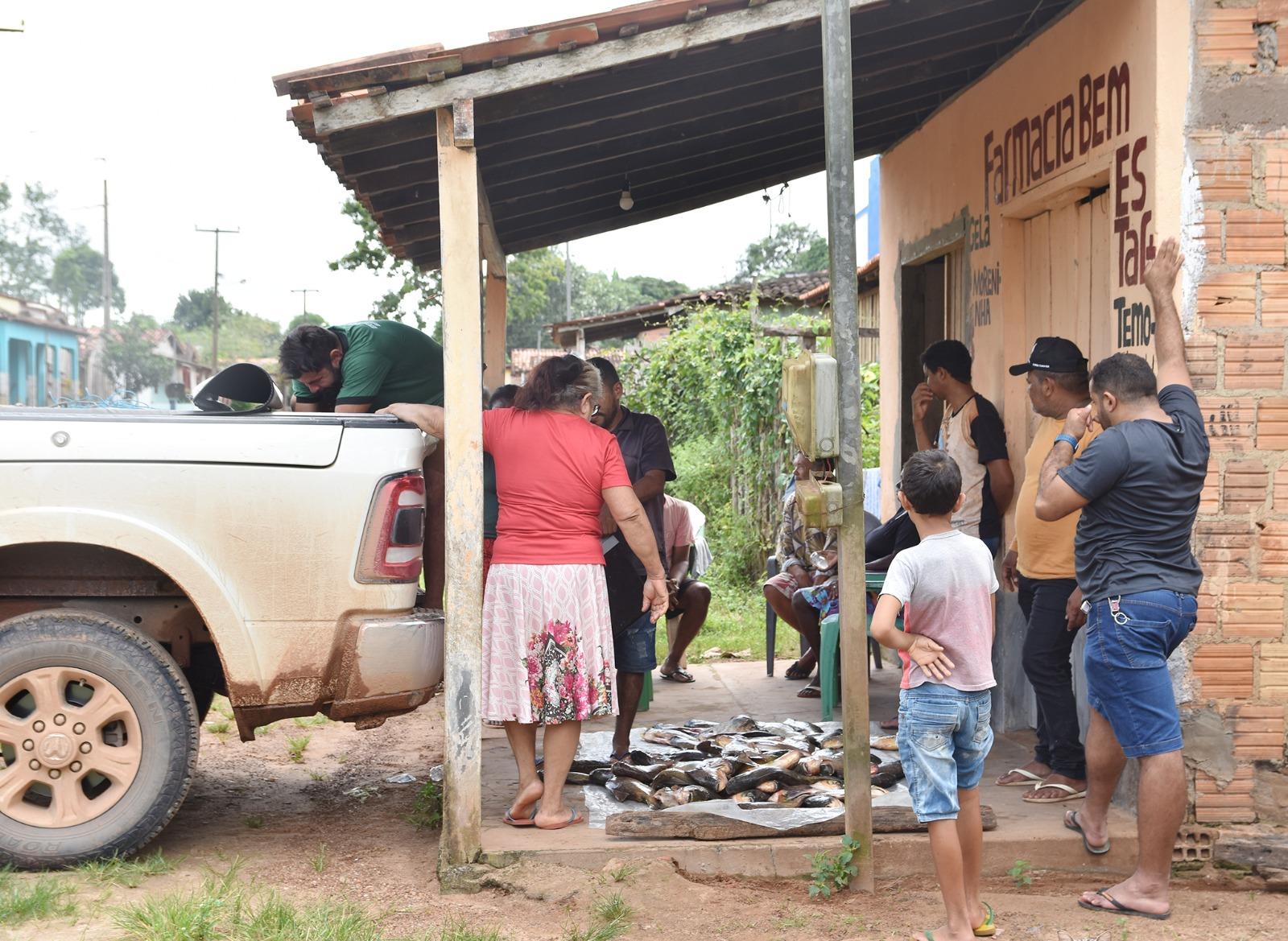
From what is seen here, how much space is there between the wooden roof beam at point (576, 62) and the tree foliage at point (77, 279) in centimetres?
5943

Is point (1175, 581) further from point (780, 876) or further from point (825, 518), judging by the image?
point (780, 876)

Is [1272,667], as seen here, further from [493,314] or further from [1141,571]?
[493,314]

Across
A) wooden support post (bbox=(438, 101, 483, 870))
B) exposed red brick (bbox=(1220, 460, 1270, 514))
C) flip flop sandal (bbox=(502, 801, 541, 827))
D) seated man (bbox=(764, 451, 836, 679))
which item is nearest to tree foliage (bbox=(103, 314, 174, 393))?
seated man (bbox=(764, 451, 836, 679))

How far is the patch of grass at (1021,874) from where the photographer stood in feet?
14.6

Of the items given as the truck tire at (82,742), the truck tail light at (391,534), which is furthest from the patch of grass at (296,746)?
the truck tail light at (391,534)

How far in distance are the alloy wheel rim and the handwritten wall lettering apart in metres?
4.40

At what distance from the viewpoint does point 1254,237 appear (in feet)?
15.0

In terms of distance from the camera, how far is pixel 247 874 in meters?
4.56

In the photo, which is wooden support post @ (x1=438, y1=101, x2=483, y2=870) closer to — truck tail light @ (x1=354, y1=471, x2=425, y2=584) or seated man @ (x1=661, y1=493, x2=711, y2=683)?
truck tail light @ (x1=354, y1=471, x2=425, y2=584)

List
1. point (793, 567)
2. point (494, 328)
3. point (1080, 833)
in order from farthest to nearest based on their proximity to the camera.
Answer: point (494, 328) < point (793, 567) < point (1080, 833)

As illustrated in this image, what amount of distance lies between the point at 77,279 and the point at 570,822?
198 feet

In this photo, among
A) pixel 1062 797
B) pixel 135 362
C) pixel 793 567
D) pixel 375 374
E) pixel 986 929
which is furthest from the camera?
pixel 135 362

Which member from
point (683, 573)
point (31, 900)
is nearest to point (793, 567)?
point (683, 573)

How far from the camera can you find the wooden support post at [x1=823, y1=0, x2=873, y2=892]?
411 centimetres
